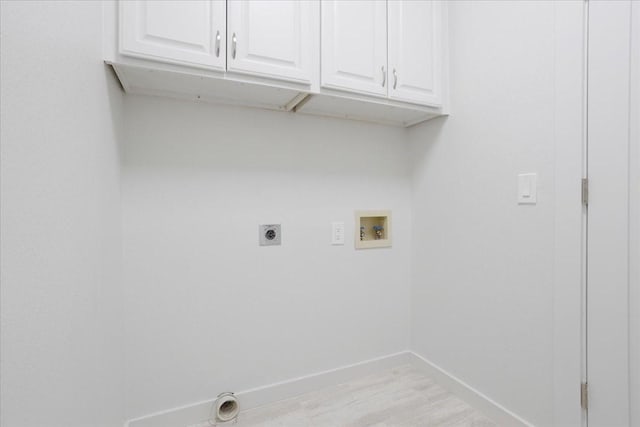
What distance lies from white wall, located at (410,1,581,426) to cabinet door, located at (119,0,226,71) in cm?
128

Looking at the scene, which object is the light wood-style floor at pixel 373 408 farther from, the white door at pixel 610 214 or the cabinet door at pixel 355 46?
the cabinet door at pixel 355 46

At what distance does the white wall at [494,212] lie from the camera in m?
1.31

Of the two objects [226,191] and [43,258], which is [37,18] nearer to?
[43,258]

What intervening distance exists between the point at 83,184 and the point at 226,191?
74cm

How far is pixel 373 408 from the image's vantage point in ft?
5.26

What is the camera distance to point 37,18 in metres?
0.62

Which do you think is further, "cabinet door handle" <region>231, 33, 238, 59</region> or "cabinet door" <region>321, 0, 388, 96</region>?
"cabinet door" <region>321, 0, 388, 96</region>

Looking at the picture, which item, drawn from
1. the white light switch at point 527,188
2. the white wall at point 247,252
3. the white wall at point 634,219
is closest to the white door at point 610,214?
the white wall at point 634,219

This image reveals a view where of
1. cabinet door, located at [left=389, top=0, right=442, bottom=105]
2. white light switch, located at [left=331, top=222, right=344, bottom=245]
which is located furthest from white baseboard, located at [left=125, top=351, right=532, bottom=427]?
cabinet door, located at [left=389, top=0, right=442, bottom=105]

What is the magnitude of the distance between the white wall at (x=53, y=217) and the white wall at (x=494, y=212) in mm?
1678

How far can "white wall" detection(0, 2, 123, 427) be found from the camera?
1.71ft

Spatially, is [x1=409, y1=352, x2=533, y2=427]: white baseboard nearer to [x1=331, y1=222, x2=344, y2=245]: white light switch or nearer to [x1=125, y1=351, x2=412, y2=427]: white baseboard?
[x1=125, y1=351, x2=412, y2=427]: white baseboard

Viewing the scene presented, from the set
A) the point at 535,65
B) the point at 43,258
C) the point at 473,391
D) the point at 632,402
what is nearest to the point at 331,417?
the point at 473,391

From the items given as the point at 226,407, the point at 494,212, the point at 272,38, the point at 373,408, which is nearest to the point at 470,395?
the point at 373,408
